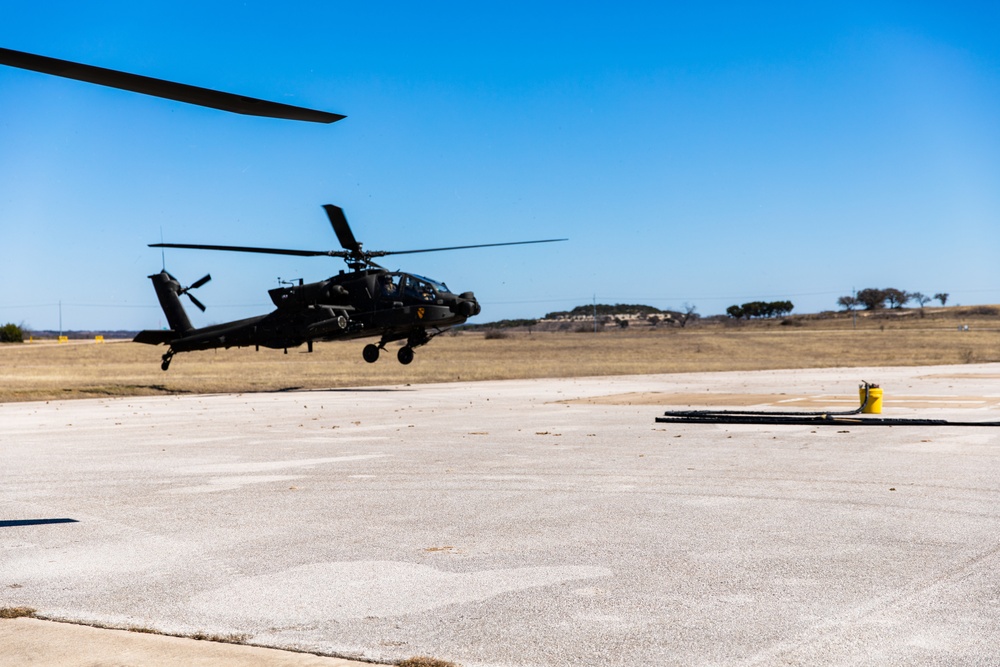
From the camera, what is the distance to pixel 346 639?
16.4 feet

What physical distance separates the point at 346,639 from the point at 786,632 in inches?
88.2

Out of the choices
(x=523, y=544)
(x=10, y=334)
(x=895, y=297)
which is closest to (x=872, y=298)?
(x=895, y=297)

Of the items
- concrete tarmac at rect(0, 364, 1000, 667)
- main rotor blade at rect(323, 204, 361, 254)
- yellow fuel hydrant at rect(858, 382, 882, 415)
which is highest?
main rotor blade at rect(323, 204, 361, 254)

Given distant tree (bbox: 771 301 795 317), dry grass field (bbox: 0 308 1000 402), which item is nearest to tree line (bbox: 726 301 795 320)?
distant tree (bbox: 771 301 795 317)

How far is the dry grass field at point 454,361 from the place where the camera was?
3512cm

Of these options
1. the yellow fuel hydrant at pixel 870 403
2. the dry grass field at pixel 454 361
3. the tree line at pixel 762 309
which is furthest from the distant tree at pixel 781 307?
the yellow fuel hydrant at pixel 870 403

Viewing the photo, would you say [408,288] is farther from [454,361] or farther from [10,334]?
[10,334]

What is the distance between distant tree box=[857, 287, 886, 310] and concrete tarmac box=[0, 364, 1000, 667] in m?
173

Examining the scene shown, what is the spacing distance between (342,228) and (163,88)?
82.4 feet

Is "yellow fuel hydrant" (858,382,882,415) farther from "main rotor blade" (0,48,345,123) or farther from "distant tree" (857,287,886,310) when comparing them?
"distant tree" (857,287,886,310)

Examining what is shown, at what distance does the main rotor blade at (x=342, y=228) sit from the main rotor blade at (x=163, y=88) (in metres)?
24.4

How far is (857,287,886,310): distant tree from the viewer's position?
177812 mm

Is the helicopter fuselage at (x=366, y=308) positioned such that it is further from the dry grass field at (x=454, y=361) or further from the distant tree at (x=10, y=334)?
the distant tree at (x=10, y=334)

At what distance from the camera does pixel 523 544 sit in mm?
7305
